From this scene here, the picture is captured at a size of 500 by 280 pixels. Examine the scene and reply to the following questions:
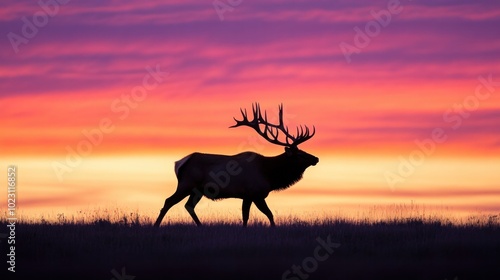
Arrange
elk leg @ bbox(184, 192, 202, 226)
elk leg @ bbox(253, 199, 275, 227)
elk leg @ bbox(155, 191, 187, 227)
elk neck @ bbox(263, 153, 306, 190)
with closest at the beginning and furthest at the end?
elk leg @ bbox(253, 199, 275, 227)
elk leg @ bbox(155, 191, 187, 227)
elk leg @ bbox(184, 192, 202, 226)
elk neck @ bbox(263, 153, 306, 190)

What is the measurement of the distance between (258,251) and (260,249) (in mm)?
131

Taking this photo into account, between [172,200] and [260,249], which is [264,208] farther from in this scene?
[260,249]

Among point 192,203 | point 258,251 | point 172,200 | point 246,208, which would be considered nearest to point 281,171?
point 246,208

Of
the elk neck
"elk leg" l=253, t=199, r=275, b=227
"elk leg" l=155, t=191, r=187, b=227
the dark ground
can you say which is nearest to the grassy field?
the dark ground

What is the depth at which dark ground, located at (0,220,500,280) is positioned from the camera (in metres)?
17.5

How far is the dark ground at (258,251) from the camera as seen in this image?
17.5 meters

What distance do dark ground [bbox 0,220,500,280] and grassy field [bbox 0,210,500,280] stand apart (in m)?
Result: 0.02

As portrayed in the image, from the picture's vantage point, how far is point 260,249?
19.5 meters

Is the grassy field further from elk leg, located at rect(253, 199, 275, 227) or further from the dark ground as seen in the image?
elk leg, located at rect(253, 199, 275, 227)

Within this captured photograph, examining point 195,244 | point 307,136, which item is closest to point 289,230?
point 195,244

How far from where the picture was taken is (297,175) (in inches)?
1016

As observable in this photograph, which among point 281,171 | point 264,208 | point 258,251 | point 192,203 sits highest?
point 281,171

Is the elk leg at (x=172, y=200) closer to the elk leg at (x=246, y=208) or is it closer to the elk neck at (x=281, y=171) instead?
the elk leg at (x=246, y=208)

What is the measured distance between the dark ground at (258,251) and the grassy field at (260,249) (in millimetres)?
15
